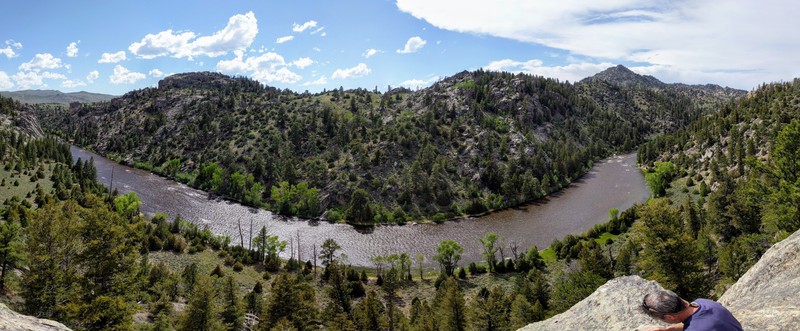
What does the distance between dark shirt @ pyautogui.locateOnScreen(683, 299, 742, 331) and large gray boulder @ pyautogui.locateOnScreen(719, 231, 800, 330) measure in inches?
101

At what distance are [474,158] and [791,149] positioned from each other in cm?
11237

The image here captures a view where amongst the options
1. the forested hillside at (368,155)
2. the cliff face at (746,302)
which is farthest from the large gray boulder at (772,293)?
the forested hillside at (368,155)

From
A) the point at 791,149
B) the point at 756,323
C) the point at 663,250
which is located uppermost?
the point at 791,149

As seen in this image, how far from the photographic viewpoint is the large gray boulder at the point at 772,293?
916 cm

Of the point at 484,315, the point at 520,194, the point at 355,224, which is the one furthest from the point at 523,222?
the point at 484,315

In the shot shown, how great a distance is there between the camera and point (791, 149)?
3133 cm

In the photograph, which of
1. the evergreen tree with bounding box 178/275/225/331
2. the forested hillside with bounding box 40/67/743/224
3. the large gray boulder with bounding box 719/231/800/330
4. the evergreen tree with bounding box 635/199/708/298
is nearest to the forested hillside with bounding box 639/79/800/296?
the evergreen tree with bounding box 635/199/708/298

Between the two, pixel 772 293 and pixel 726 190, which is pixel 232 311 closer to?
pixel 772 293

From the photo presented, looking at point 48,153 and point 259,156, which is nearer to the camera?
point 48,153

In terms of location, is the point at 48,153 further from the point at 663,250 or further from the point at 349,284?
the point at 663,250

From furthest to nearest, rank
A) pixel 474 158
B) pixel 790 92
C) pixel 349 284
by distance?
pixel 474 158 < pixel 790 92 < pixel 349 284

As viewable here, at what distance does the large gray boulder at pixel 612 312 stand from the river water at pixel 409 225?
78720mm

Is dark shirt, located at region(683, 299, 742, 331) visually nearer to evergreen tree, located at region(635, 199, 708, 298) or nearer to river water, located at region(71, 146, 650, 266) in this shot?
evergreen tree, located at region(635, 199, 708, 298)

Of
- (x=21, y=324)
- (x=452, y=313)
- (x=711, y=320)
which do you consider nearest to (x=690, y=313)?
(x=711, y=320)
